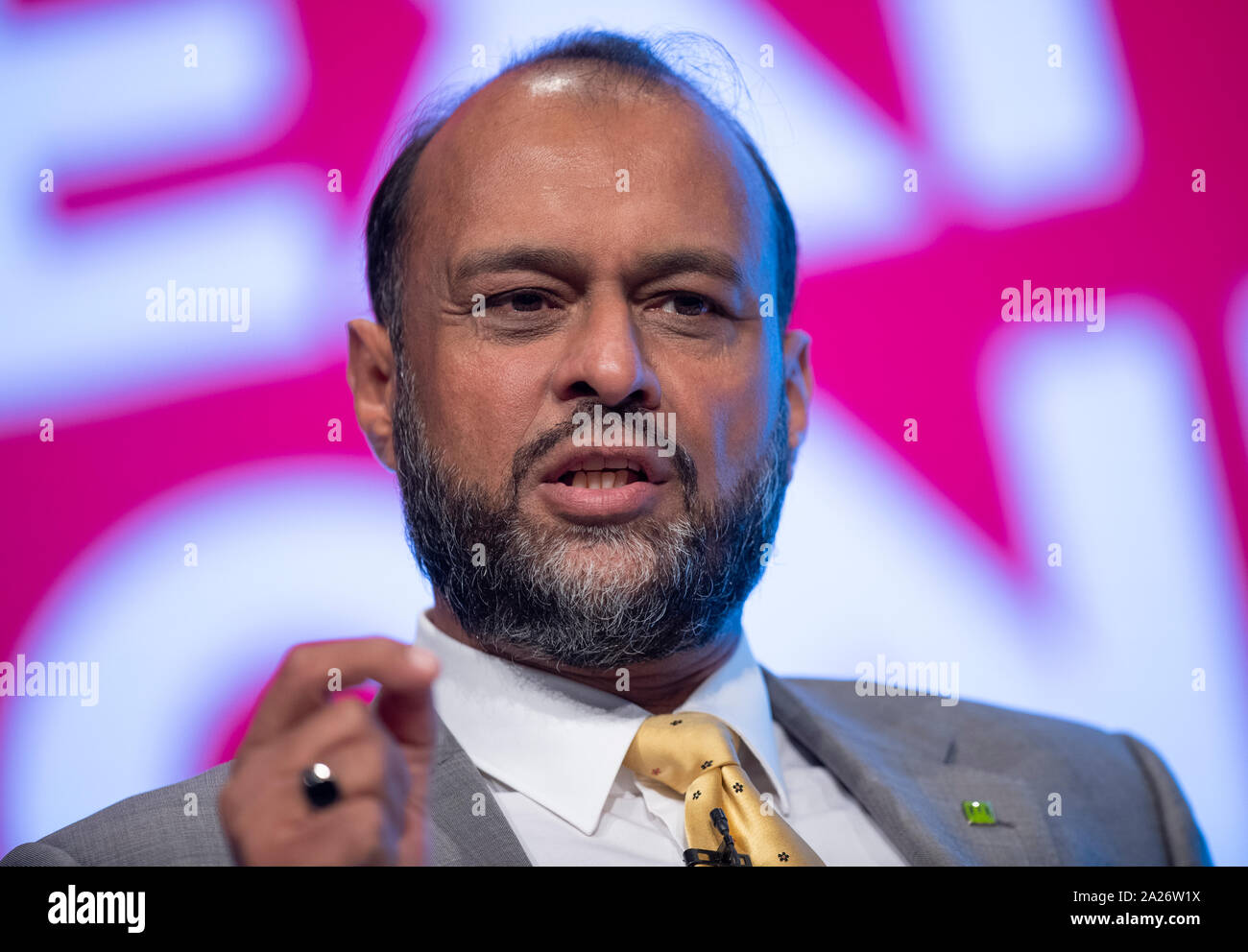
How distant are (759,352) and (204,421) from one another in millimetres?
1146

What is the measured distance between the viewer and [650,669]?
7.57 ft

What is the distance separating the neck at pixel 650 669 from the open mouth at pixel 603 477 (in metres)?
0.35

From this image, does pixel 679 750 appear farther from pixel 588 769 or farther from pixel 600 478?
pixel 600 478

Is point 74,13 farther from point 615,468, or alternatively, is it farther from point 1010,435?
point 1010,435

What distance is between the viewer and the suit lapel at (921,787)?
2207 millimetres

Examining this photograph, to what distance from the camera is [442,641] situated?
7.39 ft

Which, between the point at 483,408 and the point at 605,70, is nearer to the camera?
the point at 483,408

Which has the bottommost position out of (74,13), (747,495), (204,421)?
(747,495)

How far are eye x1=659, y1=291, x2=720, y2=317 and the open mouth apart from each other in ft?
1.04

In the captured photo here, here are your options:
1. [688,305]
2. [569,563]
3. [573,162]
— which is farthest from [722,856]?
[573,162]

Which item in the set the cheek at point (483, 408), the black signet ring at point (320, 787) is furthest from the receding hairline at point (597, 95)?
the black signet ring at point (320, 787)

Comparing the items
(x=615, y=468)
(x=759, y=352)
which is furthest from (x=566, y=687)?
(x=759, y=352)

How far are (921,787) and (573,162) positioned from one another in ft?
4.65

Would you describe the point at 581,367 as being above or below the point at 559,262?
A: below
